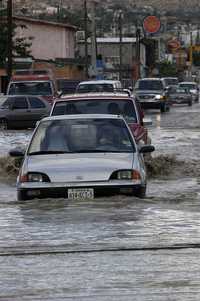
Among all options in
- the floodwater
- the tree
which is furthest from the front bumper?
the tree

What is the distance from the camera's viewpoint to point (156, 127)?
3978 centimetres

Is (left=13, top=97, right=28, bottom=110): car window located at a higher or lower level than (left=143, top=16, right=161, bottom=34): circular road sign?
lower

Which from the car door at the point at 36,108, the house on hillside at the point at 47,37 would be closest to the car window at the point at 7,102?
the car door at the point at 36,108

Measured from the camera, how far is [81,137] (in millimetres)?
14625

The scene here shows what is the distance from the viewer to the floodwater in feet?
26.1

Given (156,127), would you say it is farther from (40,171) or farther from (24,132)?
(40,171)

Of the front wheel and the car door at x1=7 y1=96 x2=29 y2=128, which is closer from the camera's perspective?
the car door at x1=7 y1=96 x2=29 y2=128

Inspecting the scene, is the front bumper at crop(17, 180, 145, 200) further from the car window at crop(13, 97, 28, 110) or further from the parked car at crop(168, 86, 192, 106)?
the parked car at crop(168, 86, 192, 106)

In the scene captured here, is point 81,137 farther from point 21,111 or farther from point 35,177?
point 21,111

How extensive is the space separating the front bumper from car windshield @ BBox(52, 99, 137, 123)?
238 inches

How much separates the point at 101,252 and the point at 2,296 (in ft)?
6.67

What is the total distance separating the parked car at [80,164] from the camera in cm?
1319

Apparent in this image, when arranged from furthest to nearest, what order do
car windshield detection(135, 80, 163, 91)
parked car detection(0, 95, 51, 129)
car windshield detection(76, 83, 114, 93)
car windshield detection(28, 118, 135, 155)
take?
car windshield detection(135, 80, 163, 91) → parked car detection(0, 95, 51, 129) → car windshield detection(76, 83, 114, 93) → car windshield detection(28, 118, 135, 155)

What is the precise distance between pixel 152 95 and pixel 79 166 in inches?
1615
